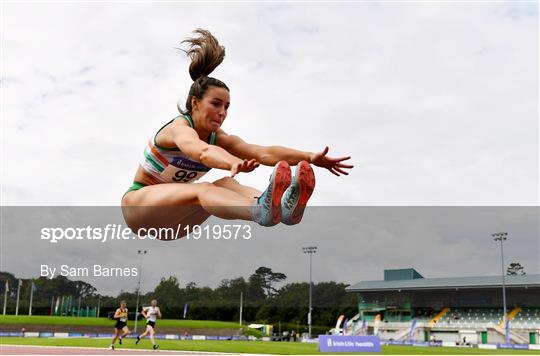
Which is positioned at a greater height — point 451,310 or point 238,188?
point 238,188

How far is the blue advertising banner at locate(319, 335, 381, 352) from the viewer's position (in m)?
24.7

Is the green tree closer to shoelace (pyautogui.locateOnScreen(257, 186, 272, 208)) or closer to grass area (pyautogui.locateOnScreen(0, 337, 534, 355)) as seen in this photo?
shoelace (pyautogui.locateOnScreen(257, 186, 272, 208))

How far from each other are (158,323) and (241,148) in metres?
42.2

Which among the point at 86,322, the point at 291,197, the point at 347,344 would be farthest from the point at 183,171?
the point at 86,322

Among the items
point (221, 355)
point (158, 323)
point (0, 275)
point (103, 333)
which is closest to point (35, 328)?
point (103, 333)

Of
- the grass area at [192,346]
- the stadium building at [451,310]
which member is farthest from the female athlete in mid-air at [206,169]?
the stadium building at [451,310]

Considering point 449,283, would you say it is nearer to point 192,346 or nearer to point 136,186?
point 192,346

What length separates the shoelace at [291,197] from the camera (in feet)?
12.0

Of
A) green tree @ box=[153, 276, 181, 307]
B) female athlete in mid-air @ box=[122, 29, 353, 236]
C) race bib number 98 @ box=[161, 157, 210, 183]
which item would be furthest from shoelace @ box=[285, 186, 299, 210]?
green tree @ box=[153, 276, 181, 307]

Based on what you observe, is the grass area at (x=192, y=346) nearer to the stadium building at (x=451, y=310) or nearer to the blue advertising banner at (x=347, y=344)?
the blue advertising banner at (x=347, y=344)

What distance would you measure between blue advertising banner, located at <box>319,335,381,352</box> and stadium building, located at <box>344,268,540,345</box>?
97.4ft

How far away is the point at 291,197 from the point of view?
3.68 metres

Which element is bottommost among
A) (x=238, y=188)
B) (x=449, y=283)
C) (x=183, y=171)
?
(x=238, y=188)

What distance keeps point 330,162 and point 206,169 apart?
1045mm
